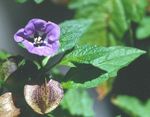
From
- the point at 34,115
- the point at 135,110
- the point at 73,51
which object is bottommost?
→ the point at 135,110

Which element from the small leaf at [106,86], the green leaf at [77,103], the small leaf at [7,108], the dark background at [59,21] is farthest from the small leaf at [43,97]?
the dark background at [59,21]

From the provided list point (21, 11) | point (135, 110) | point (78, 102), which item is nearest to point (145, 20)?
point (135, 110)

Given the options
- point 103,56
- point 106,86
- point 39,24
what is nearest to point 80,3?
point 106,86

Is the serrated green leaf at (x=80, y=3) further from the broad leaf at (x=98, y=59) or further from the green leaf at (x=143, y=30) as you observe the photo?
the broad leaf at (x=98, y=59)

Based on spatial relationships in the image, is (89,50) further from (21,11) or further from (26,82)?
(21,11)

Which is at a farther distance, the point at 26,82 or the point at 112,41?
the point at 112,41

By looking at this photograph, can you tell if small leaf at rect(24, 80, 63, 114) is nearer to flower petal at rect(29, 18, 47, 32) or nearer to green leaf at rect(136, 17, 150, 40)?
flower petal at rect(29, 18, 47, 32)
